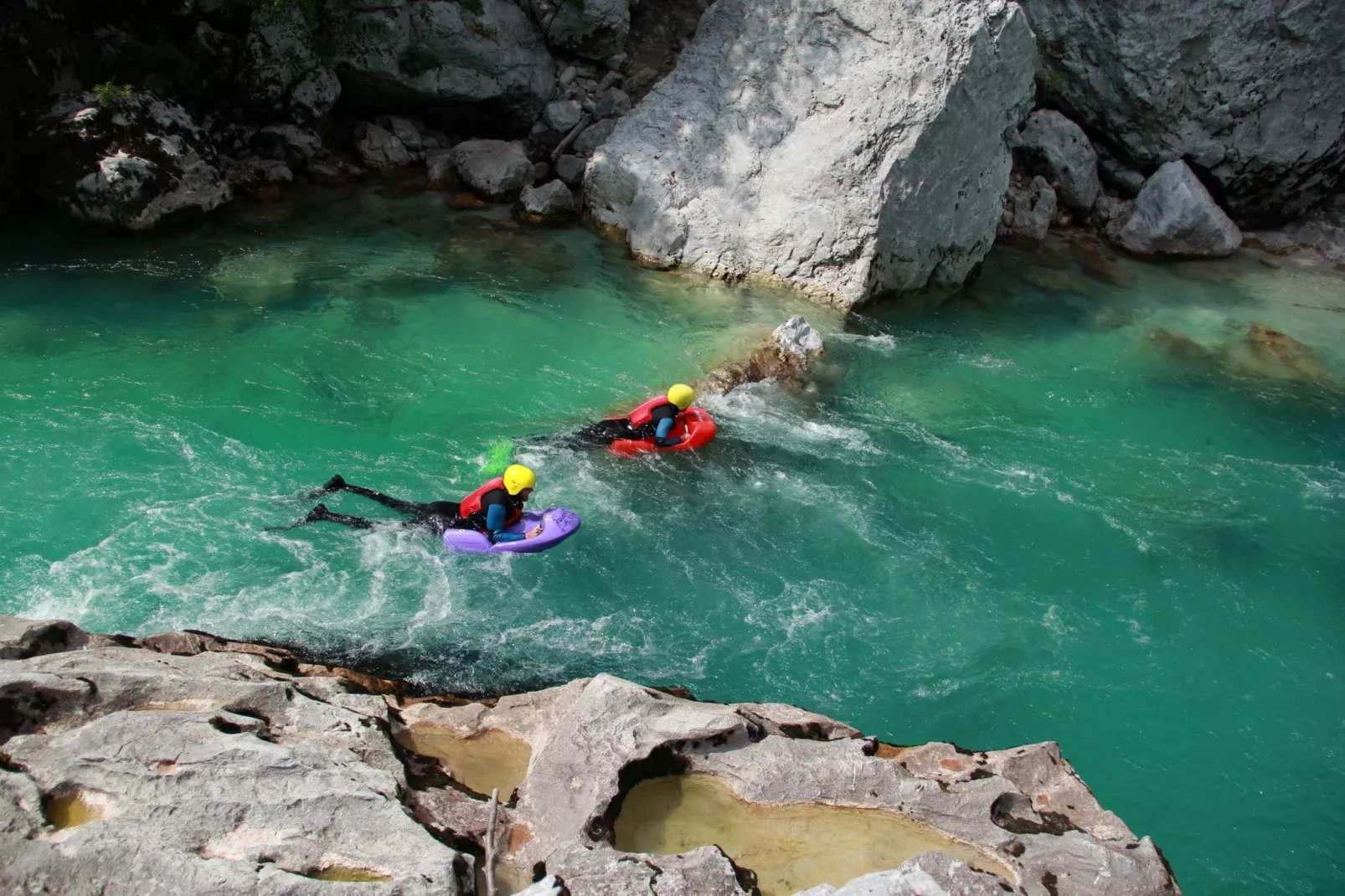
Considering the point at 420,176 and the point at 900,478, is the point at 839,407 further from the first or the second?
the point at 420,176

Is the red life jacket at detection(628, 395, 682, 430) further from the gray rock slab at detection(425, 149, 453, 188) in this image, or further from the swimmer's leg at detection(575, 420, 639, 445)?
the gray rock slab at detection(425, 149, 453, 188)

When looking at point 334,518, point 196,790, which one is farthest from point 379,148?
point 196,790

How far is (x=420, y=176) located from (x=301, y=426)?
25.3 feet

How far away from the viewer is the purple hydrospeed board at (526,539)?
848cm

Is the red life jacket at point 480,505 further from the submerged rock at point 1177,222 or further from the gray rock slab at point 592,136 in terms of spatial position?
the submerged rock at point 1177,222

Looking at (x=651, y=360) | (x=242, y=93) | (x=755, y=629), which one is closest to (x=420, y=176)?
(x=242, y=93)

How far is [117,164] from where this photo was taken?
12859mm

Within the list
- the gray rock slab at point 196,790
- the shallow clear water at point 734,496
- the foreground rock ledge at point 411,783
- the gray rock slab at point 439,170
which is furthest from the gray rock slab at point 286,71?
the gray rock slab at point 196,790

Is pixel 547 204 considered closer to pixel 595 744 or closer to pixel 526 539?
pixel 526 539

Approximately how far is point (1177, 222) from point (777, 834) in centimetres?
1556

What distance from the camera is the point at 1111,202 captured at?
17.8 metres

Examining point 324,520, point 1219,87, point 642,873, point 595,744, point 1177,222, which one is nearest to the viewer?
point 642,873

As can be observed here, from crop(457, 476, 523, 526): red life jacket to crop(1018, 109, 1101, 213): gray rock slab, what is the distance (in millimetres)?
13529

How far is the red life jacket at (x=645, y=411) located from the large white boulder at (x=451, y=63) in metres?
8.85
